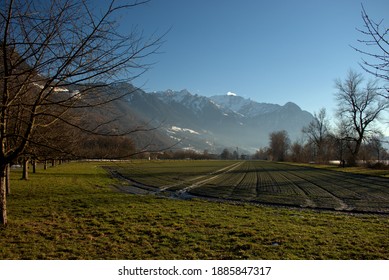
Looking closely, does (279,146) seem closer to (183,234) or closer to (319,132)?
(319,132)

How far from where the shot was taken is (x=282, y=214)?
531 inches

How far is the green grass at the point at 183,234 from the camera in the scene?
6.94m

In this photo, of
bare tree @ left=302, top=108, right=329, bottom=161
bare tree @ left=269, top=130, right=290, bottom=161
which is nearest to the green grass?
bare tree @ left=302, top=108, right=329, bottom=161

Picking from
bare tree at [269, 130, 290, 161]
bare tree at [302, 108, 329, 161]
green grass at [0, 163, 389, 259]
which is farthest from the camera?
bare tree at [269, 130, 290, 161]

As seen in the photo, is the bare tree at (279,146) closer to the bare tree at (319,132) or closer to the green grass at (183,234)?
the bare tree at (319,132)

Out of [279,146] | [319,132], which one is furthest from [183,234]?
[279,146]

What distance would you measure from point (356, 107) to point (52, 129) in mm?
63122

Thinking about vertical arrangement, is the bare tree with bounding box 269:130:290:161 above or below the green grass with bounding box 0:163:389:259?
above

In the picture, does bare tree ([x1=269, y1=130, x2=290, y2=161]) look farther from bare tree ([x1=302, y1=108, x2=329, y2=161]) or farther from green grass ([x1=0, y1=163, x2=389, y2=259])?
green grass ([x1=0, y1=163, x2=389, y2=259])

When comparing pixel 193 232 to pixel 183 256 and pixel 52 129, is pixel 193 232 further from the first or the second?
pixel 52 129

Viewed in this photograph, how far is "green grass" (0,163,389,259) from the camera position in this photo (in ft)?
22.8

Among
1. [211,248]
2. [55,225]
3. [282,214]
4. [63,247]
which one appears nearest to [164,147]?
[211,248]

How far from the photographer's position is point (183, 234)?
8.94m

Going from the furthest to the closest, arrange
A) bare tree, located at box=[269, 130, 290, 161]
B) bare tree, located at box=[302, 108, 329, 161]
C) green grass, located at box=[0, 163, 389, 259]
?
bare tree, located at box=[269, 130, 290, 161] < bare tree, located at box=[302, 108, 329, 161] < green grass, located at box=[0, 163, 389, 259]
